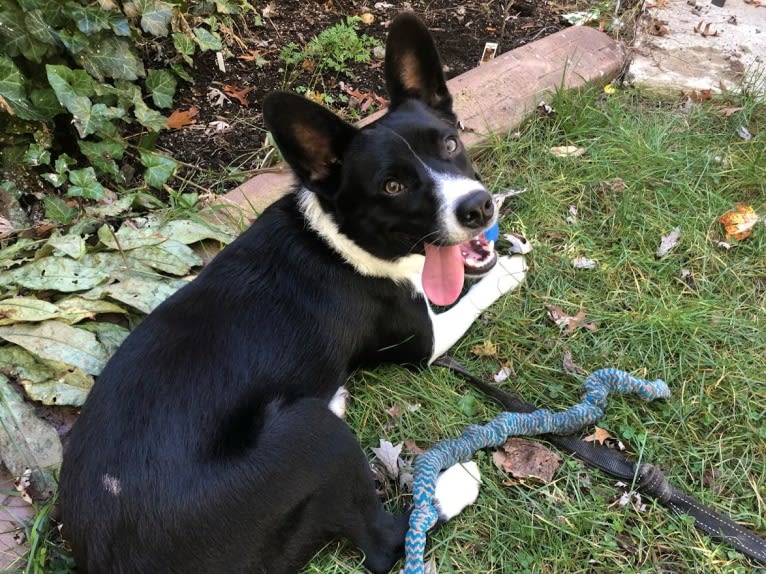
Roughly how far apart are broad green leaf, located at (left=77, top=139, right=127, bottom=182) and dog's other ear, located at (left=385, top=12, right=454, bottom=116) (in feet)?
6.04

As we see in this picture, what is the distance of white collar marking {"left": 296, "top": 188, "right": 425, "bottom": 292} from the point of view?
252 centimetres

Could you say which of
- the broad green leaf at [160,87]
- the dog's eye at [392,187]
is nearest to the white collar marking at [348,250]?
the dog's eye at [392,187]

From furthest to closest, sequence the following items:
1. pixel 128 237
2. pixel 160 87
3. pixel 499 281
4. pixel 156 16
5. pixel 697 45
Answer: pixel 697 45, pixel 160 87, pixel 156 16, pixel 128 237, pixel 499 281

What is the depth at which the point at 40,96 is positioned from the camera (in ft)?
10.7

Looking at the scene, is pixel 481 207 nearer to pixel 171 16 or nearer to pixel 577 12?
pixel 171 16

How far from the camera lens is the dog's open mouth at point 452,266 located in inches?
101

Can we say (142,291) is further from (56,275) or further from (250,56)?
(250,56)

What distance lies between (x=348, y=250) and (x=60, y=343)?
1333 mm

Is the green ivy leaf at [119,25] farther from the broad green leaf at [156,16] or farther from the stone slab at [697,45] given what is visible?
the stone slab at [697,45]

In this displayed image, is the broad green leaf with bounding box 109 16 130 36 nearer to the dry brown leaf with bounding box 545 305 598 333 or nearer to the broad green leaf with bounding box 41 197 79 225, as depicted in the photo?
the broad green leaf with bounding box 41 197 79 225

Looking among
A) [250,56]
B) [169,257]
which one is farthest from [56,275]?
[250,56]

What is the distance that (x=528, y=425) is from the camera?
252cm

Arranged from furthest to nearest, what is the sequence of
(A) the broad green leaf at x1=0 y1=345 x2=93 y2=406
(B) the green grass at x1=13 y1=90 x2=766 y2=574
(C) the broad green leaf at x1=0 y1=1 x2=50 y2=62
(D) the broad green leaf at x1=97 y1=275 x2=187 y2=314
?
(C) the broad green leaf at x1=0 y1=1 x2=50 y2=62, (D) the broad green leaf at x1=97 y1=275 x2=187 y2=314, (A) the broad green leaf at x1=0 y1=345 x2=93 y2=406, (B) the green grass at x1=13 y1=90 x2=766 y2=574

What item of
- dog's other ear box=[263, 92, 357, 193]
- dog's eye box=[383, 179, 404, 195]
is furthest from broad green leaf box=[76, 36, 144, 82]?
dog's eye box=[383, 179, 404, 195]
